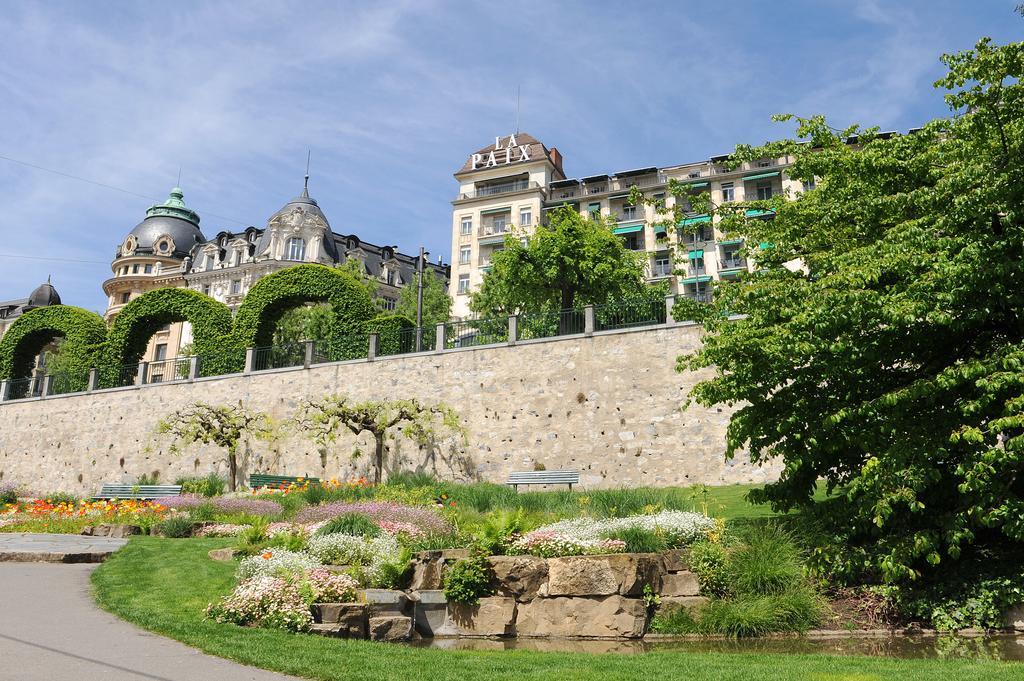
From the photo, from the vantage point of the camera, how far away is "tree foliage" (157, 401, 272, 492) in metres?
26.3

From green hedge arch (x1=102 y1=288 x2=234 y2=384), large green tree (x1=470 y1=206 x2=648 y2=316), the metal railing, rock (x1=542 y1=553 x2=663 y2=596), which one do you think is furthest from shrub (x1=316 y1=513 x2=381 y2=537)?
large green tree (x1=470 y1=206 x2=648 y2=316)

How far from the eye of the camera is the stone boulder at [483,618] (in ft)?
33.1

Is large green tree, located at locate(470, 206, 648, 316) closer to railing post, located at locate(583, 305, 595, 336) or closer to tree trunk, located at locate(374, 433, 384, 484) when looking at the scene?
railing post, located at locate(583, 305, 595, 336)

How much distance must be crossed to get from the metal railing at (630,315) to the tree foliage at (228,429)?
1236cm

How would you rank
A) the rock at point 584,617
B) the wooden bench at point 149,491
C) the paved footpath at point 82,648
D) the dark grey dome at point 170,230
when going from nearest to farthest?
the paved footpath at point 82,648
the rock at point 584,617
the wooden bench at point 149,491
the dark grey dome at point 170,230

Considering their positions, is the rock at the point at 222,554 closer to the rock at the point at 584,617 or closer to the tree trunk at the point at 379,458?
the rock at the point at 584,617

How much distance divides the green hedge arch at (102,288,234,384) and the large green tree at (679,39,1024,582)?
78.4 feet

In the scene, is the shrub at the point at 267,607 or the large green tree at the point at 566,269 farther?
the large green tree at the point at 566,269

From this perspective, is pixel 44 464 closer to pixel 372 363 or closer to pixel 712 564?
pixel 372 363

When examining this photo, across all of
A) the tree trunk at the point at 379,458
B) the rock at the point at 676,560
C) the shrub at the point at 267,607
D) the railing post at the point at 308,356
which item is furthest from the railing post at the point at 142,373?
the rock at the point at 676,560

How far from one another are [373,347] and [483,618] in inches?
662

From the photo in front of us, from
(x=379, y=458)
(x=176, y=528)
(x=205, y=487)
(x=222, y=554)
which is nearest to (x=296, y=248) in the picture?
(x=205, y=487)

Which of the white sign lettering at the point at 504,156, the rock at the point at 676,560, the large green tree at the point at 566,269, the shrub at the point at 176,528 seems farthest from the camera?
the white sign lettering at the point at 504,156

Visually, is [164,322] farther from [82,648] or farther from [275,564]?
[82,648]
